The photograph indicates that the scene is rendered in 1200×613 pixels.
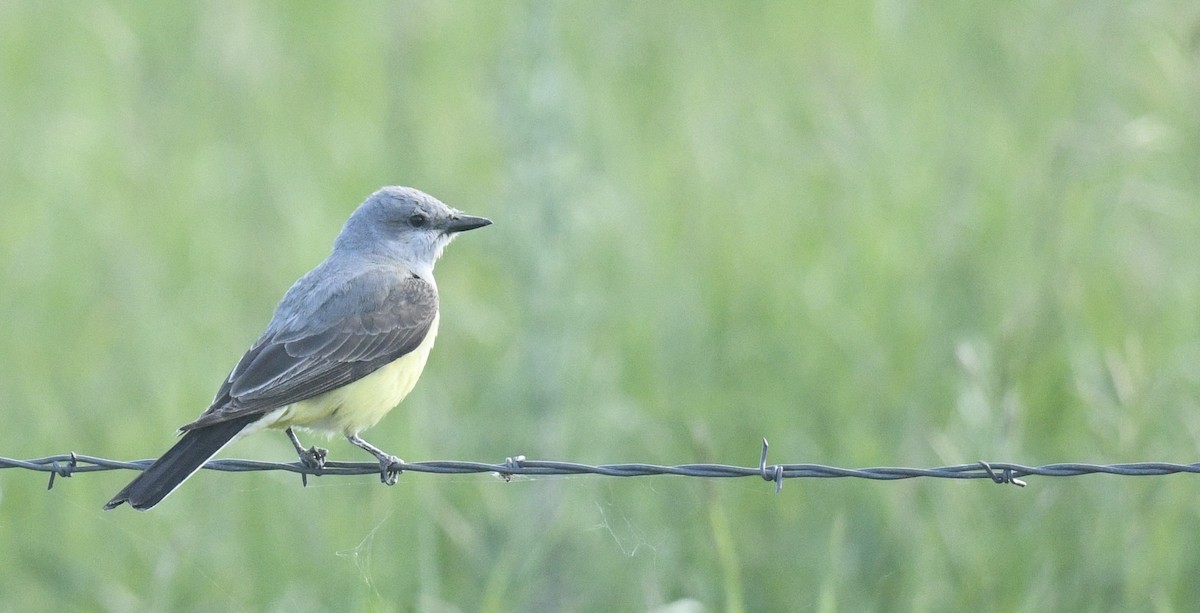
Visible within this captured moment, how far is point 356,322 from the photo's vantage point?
4984 mm

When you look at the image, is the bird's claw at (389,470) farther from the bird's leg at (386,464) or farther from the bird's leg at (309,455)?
the bird's leg at (309,455)

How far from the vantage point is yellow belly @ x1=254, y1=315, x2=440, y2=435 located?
478cm

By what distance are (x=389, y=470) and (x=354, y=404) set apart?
270 mm

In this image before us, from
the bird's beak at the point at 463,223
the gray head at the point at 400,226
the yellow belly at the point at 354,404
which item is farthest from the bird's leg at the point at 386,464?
the bird's beak at the point at 463,223

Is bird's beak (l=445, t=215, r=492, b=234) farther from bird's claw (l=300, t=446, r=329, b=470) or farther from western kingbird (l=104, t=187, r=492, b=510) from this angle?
bird's claw (l=300, t=446, r=329, b=470)

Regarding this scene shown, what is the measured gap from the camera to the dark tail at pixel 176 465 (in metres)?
4.04

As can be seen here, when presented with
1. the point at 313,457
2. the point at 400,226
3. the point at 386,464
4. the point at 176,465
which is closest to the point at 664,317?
the point at 400,226

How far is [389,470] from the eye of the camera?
15.7 feet

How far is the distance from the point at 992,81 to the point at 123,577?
548 cm

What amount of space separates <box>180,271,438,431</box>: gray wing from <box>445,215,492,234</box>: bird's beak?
1.09 ft

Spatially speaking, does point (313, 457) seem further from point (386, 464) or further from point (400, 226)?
point (400, 226)

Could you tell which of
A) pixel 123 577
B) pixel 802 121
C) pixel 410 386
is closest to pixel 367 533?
pixel 410 386

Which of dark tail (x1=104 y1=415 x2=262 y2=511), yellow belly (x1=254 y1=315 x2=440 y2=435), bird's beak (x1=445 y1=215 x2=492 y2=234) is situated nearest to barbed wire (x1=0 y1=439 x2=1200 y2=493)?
dark tail (x1=104 y1=415 x2=262 y2=511)

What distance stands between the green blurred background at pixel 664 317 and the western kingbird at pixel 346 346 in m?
0.39
